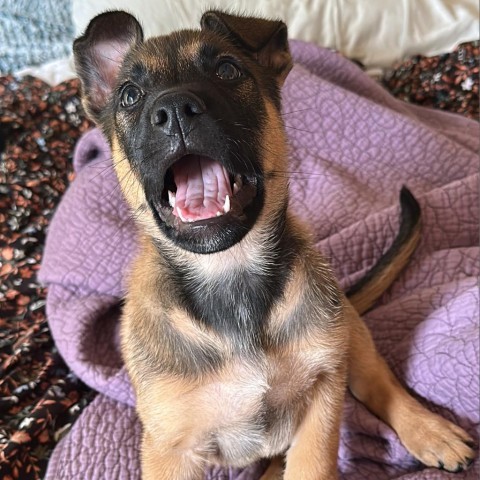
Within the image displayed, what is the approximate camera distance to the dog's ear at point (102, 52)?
176 centimetres

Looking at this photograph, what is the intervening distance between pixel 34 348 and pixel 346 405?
50.5 inches

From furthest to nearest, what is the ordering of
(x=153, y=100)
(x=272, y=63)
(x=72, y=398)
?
1. (x=72, y=398)
2. (x=272, y=63)
3. (x=153, y=100)

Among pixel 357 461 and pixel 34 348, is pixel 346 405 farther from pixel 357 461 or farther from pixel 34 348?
pixel 34 348

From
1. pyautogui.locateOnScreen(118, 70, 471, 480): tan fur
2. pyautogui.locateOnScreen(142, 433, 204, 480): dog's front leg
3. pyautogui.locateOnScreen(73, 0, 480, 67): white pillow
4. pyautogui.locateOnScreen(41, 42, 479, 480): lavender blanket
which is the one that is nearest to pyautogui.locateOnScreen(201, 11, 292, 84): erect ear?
pyautogui.locateOnScreen(118, 70, 471, 480): tan fur

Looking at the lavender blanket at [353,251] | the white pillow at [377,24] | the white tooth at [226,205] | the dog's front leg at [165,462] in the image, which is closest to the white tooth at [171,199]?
the white tooth at [226,205]

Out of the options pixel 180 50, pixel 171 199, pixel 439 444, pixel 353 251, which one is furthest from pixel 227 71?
pixel 439 444

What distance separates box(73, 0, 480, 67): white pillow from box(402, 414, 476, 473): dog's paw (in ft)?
7.84

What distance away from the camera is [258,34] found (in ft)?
5.54

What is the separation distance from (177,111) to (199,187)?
246 millimetres

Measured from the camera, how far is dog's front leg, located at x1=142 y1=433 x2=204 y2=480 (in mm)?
1717

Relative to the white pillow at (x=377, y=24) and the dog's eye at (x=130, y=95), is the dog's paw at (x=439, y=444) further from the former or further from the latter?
the white pillow at (x=377, y=24)

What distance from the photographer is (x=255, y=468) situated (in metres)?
2.11

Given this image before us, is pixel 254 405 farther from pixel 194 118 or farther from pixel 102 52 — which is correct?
pixel 102 52

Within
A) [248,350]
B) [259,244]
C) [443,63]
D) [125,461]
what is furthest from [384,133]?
[125,461]
